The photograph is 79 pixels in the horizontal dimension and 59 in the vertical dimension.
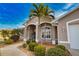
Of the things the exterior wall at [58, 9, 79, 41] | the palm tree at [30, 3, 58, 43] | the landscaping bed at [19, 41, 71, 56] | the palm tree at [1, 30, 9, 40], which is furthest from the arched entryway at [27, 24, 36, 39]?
the exterior wall at [58, 9, 79, 41]

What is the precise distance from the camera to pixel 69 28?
15.4 ft

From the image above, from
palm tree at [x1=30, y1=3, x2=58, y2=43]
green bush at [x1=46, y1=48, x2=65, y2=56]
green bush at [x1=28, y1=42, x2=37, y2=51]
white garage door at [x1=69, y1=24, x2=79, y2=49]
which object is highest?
palm tree at [x1=30, y1=3, x2=58, y2=43]

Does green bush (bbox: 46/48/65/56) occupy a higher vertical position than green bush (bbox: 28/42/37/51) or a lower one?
lower

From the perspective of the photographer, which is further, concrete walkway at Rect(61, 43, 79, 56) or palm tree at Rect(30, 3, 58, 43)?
palm tree at Rect(30, 3, 58, 43)

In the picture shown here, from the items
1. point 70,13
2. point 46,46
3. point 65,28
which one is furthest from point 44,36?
point 70,13

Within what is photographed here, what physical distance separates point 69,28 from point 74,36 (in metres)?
0.27

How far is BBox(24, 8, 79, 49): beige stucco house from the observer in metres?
4.62

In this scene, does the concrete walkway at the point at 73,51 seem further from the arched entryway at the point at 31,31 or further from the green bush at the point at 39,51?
the arched entryway at the point at 31,31

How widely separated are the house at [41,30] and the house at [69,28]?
7.3 inches

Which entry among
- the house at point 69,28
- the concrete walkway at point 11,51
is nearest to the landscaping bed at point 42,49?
the concrete walkway at point 11,51

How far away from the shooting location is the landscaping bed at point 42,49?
14.6ft

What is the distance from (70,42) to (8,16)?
74.6 inches

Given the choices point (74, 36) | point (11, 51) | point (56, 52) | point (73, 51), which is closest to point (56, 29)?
point (74, 36)

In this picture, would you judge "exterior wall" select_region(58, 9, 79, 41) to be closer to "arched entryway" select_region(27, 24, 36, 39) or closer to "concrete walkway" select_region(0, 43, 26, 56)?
"arched entryway" select_region(27, 24, 36, 39)
